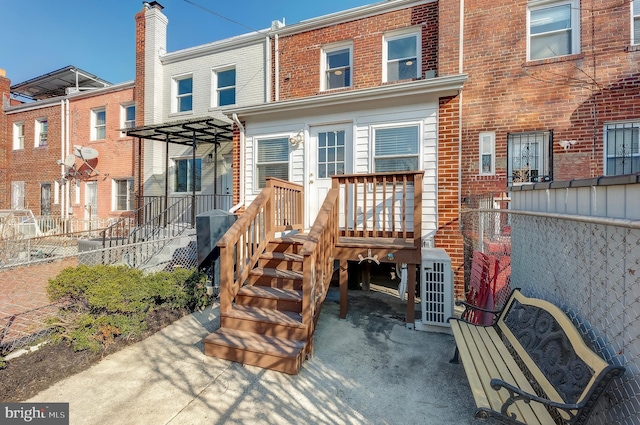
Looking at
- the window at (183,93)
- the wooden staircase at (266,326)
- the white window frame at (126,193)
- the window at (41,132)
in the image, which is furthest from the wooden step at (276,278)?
the window at (41,132)

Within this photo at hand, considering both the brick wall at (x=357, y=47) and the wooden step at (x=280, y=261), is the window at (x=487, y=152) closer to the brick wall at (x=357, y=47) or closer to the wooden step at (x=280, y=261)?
the brick wall at (x=357, y=47)

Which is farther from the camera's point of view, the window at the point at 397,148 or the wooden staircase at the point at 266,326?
the window at the point at 397,148

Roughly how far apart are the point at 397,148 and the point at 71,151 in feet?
48.4

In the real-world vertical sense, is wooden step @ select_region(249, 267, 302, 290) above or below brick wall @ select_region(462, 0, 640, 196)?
below

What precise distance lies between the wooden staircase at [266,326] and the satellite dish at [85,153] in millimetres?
11712

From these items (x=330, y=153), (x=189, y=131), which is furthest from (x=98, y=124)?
(x=330, y=153)

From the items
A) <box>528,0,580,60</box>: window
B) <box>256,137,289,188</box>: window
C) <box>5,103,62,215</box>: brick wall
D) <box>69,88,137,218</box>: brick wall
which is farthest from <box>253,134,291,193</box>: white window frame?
<box>5,103,62,215</box>: brick wall

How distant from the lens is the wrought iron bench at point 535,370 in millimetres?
1638

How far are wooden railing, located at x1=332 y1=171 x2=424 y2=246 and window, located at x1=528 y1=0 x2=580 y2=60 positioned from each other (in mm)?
5124

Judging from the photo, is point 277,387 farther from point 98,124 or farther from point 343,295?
point 98,124

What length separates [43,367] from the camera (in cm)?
289

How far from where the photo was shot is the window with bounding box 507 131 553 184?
656 cm

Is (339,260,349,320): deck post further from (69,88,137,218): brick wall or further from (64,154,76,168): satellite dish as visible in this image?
(64,154,76,168): satellite dish

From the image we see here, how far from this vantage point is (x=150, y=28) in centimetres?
1098
